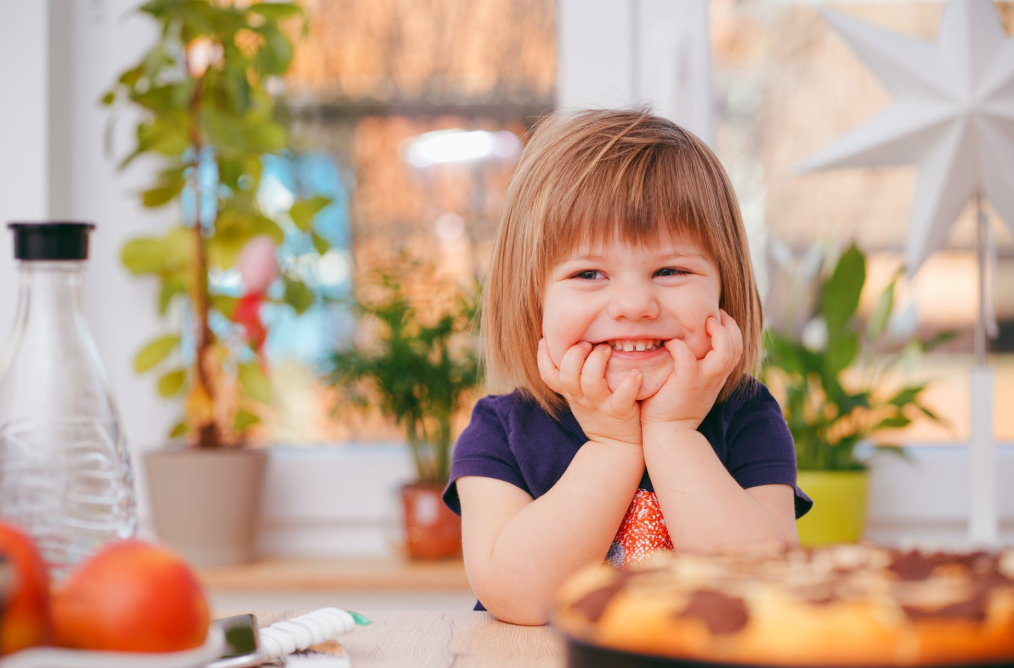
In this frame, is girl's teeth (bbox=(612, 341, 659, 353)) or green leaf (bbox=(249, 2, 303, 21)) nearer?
girl's teeth (bbox=(612, 341, 659, 353))

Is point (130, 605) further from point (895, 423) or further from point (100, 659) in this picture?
point (895, 423)

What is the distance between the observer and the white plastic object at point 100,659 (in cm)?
35

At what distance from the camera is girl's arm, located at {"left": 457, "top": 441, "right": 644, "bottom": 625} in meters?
0.73

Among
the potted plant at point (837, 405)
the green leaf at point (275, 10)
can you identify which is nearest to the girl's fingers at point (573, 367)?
the potted plant at point (837, 405)

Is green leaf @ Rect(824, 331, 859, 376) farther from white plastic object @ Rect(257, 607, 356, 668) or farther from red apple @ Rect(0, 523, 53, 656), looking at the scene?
red apple @ Rect(0, 523, 53, 656)

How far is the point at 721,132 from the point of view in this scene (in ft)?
5.77

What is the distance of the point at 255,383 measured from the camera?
1.64 metres

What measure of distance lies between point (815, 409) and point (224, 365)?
3.51 ft

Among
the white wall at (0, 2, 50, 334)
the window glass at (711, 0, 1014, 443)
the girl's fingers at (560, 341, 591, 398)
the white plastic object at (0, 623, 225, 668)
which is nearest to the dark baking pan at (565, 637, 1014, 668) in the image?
the white plastic object at (0, 623, 225, 668)

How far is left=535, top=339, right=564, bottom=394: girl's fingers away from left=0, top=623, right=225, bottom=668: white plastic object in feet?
1.58

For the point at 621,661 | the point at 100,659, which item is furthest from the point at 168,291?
the point at 621,661

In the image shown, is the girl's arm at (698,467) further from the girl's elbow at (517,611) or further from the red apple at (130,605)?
the red apple at (130,605)

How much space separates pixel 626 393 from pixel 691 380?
6 centimetres

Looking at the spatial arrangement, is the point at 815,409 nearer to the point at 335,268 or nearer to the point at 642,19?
the point at 642,19
